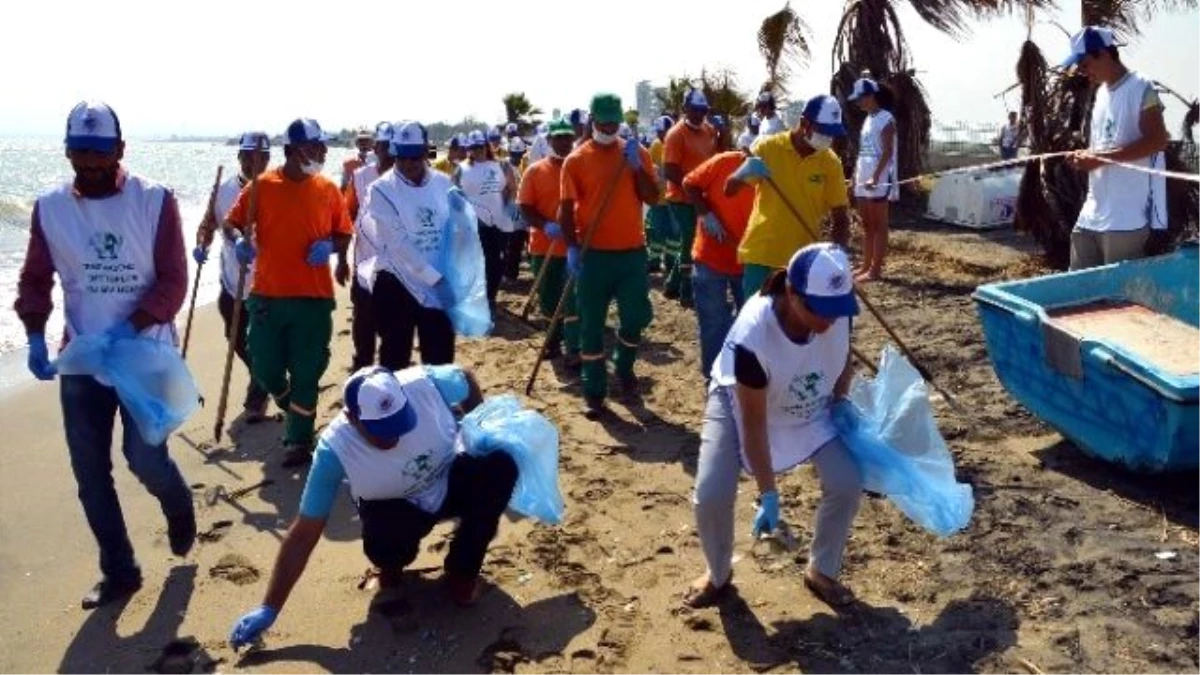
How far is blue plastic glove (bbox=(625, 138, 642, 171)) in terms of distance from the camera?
593 centimetres

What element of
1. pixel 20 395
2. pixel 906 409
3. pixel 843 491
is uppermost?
pixel 906 409

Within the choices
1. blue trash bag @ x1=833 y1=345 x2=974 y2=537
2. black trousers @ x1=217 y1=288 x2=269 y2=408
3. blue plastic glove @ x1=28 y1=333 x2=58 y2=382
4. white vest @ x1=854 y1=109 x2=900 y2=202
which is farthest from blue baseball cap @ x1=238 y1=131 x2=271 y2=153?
white vest @ x1=854 y1=109 x2=900 y2=202

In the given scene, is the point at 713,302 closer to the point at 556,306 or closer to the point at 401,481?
the point at 556,306

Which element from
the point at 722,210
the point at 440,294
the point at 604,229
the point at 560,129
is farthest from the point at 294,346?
the point at 560,129

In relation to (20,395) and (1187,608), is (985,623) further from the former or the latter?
(20,395)

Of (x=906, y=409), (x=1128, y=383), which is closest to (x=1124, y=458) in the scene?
(x=1128, y=383)

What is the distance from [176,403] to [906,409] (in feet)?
8.92

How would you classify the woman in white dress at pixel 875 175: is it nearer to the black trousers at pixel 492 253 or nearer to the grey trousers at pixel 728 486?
the black trousers at pixel 492 253

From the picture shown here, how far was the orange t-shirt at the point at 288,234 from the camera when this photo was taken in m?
5.30

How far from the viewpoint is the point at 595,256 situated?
235 inches

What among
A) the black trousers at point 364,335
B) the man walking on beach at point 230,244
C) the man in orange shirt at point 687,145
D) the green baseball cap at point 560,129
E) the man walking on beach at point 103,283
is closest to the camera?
the man walking on beach at point 103,283

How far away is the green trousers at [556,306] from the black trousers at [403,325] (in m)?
1.64

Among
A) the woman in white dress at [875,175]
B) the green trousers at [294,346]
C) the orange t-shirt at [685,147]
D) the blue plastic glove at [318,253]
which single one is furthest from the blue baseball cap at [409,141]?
the woman in white dress at [875,175]

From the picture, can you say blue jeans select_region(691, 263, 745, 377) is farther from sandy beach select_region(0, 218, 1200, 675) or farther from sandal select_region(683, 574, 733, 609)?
sandal select_region(683, 574, 733, 609)
